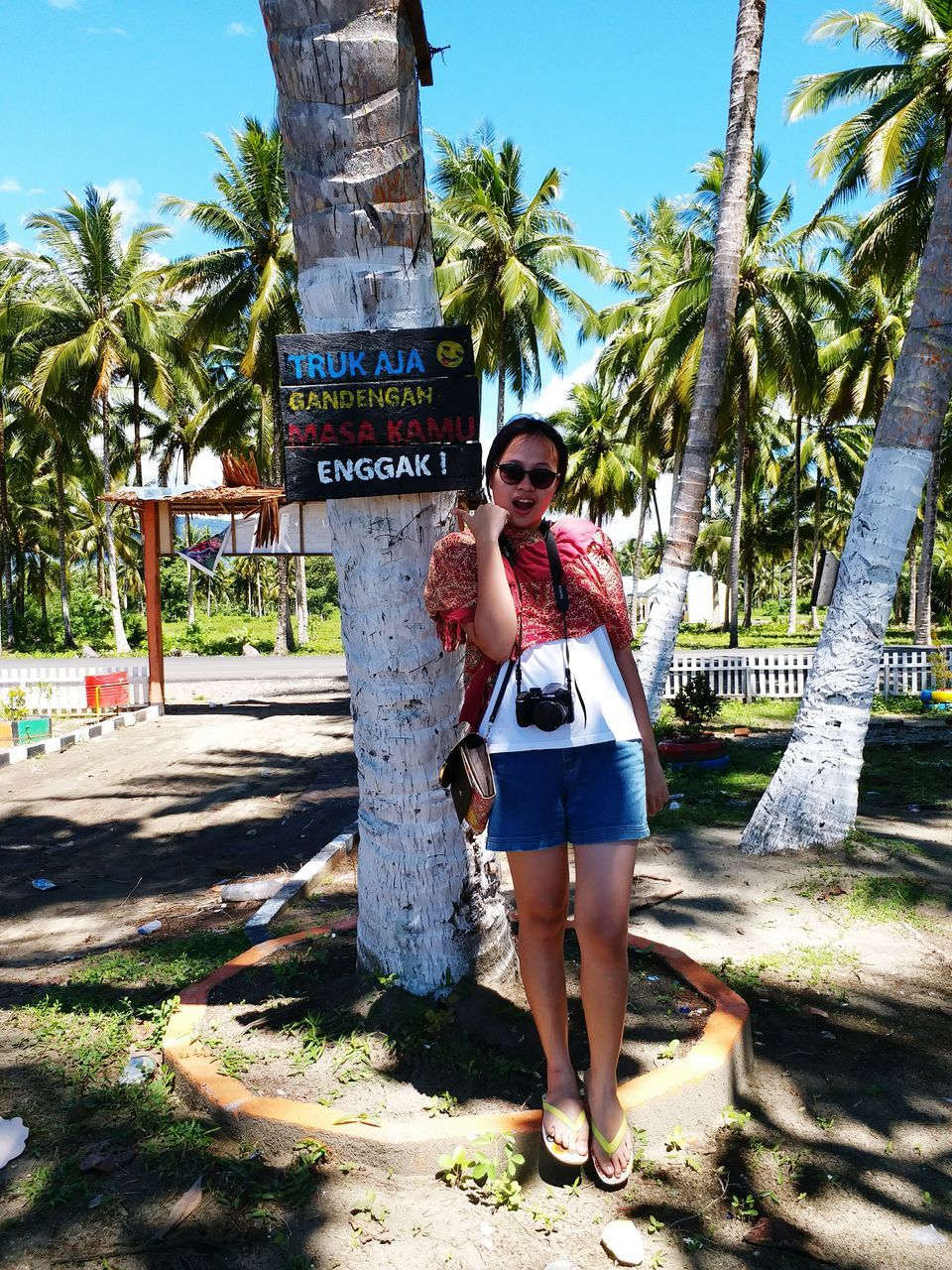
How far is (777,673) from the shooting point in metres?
16.2

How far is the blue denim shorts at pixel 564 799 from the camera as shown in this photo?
7.59 feet

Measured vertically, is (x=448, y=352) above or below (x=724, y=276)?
below

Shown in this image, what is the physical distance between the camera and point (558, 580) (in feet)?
7.86

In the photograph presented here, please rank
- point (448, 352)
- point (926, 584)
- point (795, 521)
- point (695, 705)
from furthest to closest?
point (795, 521) → point (926, 584) → point (695, 705) → point (448, 352)

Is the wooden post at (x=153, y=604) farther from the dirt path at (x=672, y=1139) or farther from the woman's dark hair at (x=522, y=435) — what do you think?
the woman's dark hair at (x=522, y=435)

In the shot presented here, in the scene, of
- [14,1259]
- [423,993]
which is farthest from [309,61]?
[14,1259]

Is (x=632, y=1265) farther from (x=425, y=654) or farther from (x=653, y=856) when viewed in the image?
(x=653, y=856)

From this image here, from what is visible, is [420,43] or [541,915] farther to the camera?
[420,43]

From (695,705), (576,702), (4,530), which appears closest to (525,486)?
(576,702)

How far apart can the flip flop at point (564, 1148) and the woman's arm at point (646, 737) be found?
79 centimetres

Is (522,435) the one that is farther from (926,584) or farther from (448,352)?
(926,584)

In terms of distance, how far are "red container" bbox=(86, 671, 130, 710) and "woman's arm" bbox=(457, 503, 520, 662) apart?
14.4 metres

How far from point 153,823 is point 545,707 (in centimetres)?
657

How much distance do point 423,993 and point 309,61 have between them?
286 cm
